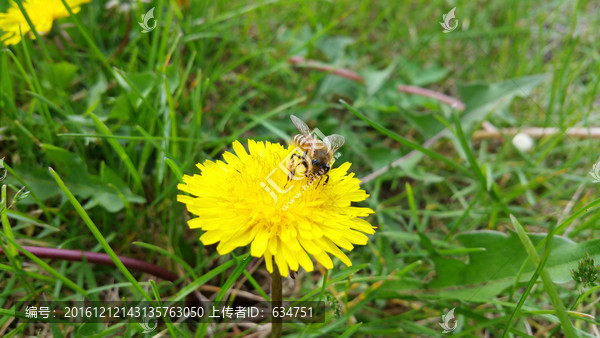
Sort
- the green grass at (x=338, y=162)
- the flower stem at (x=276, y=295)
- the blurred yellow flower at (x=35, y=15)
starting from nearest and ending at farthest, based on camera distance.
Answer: the flower stem at (x=276, y=295), the green grass at (x=338, y=162), the blurred yellow flower at (x=35, y=15)

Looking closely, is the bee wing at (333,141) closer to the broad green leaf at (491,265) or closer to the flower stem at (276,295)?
the flower stem at (276,295)

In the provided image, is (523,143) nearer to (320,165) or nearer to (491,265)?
(491,265)

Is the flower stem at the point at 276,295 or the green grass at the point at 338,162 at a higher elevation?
the green grass at the point at 338,162

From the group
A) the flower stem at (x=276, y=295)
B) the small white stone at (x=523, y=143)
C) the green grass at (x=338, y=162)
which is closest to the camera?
the flower stem at (x=276, y=295)

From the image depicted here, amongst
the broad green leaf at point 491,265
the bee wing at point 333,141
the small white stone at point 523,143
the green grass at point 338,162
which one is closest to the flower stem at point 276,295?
the green grass at point 338,162

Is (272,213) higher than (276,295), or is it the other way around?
(272,213)

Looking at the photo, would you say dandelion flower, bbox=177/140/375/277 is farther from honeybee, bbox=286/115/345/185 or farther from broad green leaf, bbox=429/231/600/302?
broad green leaf, bbox=429/231/600/302

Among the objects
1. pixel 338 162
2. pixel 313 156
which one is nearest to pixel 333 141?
pixel 313 156

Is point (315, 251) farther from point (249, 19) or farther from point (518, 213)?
point (249, 19)

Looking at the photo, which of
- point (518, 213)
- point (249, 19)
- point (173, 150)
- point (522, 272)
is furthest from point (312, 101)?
point (522, 272)
